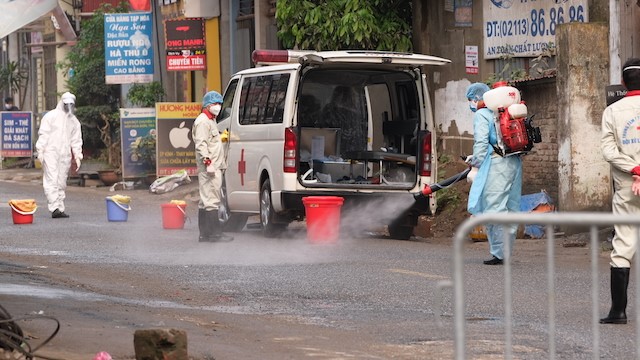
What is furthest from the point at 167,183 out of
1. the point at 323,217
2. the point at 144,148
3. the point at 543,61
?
the point at 323,217

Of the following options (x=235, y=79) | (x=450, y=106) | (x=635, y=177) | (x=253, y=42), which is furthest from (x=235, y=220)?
(x=253, y=42)

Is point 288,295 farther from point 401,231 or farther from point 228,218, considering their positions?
point 228,218

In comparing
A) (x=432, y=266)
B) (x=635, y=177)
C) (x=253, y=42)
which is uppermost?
(x=253, y=42)

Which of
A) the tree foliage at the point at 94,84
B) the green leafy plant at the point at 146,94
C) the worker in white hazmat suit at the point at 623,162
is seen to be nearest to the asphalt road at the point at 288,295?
the worker in white hazmat suit at the point at 623,162

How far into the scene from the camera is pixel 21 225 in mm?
19219

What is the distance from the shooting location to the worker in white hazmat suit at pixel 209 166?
16.8 m

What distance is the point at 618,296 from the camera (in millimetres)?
9820

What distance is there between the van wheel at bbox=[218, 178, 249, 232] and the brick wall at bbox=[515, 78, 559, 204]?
369 cm

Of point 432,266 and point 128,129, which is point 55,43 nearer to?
point 128,129

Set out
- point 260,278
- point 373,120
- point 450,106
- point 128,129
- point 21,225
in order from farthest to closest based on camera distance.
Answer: point 128,129 → point 450,106 → point 21,225 → point 373,120 → point 260,278

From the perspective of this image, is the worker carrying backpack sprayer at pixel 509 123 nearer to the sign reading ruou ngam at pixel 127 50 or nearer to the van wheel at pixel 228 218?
the van wheel at pixel 228 218

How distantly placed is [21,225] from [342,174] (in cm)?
458

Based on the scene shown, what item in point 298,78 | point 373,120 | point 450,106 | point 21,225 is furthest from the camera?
point 450,106

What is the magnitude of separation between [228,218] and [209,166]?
84.1 inches
